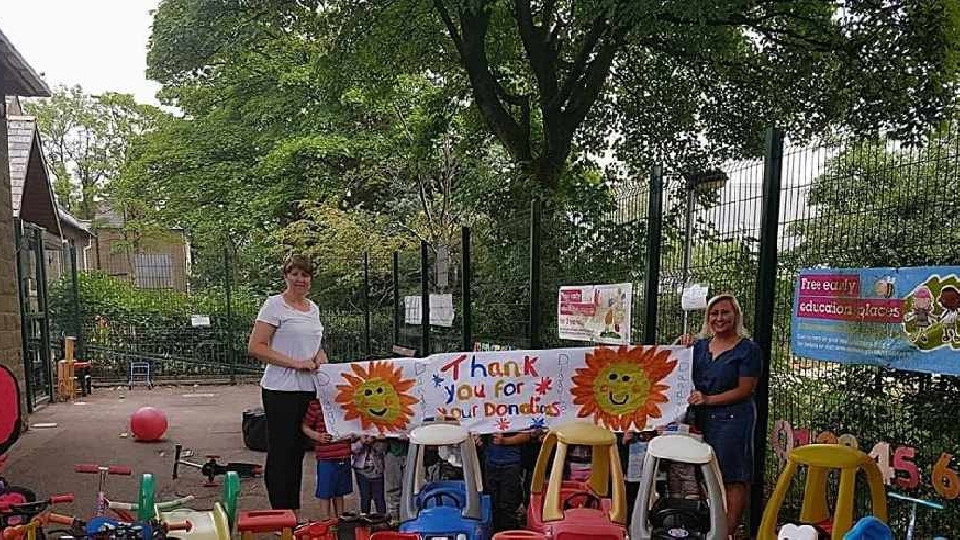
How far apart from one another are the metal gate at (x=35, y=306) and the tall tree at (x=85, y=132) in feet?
80.1

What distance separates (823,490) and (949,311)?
106cm

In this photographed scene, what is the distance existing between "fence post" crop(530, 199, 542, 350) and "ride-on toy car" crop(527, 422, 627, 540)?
210 centimetres

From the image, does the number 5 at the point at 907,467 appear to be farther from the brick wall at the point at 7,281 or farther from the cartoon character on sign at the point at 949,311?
the brick wall at the point at 7,281

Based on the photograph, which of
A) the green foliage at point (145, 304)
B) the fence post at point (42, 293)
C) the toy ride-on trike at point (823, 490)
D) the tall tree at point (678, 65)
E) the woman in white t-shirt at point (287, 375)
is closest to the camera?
the toy ride-on trike at point (823, 490)

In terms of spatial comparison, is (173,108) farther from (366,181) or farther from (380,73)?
(380,73)

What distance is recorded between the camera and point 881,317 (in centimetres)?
420

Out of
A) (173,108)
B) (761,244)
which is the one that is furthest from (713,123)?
(173,108)

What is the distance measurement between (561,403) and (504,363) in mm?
472

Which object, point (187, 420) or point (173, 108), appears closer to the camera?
point (187, 420)

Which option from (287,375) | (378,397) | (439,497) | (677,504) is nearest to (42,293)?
(287,375)

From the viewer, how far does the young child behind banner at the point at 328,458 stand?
17.2 feet

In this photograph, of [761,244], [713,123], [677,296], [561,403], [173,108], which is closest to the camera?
[761,244]

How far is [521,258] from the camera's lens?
7.86 meters

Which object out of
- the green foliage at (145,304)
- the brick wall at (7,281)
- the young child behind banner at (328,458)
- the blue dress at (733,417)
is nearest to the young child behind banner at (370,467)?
the young child behind banner at (328,458)
